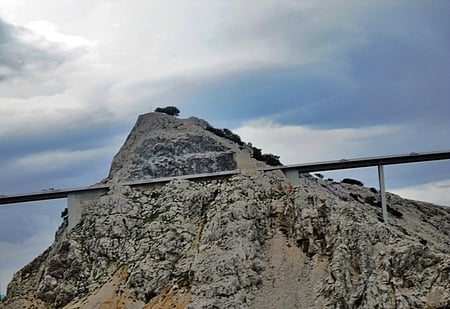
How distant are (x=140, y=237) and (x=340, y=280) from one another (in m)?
25.5

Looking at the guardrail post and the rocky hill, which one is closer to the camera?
the rocky hill

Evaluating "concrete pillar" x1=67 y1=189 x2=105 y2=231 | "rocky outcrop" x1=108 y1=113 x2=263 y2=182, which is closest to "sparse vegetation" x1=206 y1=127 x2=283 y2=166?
"rocky outcrop" x1=108 y1=113 x2=263 y2=182

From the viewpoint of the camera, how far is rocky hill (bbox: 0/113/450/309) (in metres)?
61.4

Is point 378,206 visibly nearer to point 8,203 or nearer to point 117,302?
point 117,302

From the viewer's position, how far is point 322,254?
6681cm

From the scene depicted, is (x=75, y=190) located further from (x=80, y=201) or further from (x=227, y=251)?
(x=227, y=251)

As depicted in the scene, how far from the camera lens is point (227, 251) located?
225 feet

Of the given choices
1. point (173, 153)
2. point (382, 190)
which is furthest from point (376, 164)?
point (173, 153)

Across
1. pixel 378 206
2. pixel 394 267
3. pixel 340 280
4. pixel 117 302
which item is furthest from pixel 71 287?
pixel 378 206

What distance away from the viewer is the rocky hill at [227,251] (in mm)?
61375

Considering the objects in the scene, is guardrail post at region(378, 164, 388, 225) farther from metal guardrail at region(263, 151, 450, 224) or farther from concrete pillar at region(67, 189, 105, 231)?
concrete pillar at region(67, 189, 105, 231)

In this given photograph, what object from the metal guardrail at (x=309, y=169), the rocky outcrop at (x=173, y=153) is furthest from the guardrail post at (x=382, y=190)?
the rocky outcrop at (x=173, y=153)

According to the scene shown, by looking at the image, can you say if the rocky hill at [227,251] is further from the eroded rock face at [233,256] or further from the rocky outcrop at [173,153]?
the rocky outcrop at [173,153]

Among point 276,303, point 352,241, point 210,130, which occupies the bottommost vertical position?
point 276,303
